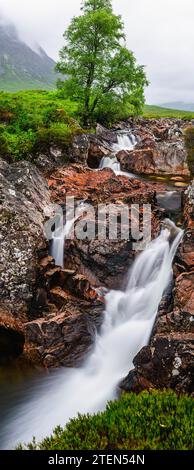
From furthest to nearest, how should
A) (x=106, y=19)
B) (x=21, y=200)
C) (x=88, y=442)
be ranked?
1. (x=106, y=19)
2. (x=21, y=200)
3. (x=88, y=442)

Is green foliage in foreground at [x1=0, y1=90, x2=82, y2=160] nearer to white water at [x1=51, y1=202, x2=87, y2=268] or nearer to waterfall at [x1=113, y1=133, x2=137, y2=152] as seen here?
waterfall at [x1=113, y1=133, x2=137, y2=152]

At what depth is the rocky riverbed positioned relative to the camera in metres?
12.2

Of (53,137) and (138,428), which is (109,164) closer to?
(53,137)

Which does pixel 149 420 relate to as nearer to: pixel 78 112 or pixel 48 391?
pixel 48 391

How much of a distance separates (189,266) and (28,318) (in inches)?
246

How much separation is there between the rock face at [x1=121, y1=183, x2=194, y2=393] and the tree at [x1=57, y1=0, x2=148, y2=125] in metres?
26.0


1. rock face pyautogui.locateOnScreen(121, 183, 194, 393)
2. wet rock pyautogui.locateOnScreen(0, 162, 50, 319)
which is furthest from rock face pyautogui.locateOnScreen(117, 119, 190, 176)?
rock face pyautogui.locateOnScreen(121, 183, 194, 393)

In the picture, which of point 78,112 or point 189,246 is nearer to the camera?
point 189,246

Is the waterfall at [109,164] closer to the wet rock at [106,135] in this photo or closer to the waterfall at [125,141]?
the waterfall at [125,141]

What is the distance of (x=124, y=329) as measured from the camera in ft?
54.8

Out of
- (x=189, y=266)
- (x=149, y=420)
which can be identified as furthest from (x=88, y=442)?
(x=189, y=266)

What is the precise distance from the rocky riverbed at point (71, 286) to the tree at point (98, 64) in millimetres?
17634

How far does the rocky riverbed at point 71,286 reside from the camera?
40.1ft

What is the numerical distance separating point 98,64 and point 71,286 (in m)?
25.4
